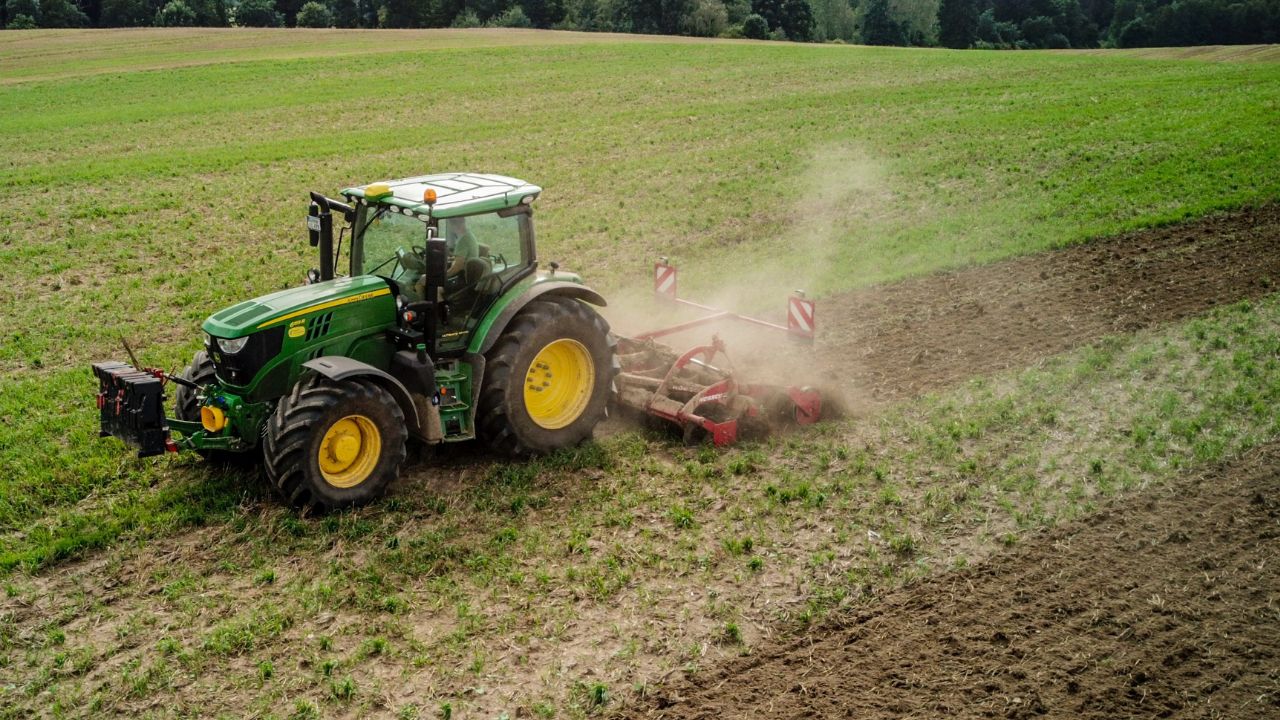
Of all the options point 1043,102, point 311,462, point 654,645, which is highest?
point 1043,102

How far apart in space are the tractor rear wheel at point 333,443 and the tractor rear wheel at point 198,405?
1.01 metres

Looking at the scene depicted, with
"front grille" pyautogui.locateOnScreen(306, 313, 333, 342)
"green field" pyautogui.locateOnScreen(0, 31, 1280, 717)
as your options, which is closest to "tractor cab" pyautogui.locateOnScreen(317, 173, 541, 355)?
"front grille" pyautogui.locateOnScreen(306, 313, 333, 342)

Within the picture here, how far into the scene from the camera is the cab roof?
28.7ft

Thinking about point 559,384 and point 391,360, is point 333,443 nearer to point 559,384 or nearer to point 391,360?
point 391,360

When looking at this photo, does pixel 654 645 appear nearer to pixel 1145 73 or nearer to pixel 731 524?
pixel 731 524

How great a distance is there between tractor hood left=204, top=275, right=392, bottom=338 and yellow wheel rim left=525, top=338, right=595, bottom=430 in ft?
5.17

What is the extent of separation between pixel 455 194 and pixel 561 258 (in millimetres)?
8064

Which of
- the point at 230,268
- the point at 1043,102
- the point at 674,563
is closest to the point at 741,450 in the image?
the point at 674,563

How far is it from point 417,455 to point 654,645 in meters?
3.44

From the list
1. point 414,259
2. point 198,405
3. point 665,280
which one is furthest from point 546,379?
point 665,280

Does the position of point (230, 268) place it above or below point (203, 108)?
below

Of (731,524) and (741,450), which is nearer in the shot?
(731,524)

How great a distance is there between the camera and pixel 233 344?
819 cm

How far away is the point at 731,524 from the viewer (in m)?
8.54
